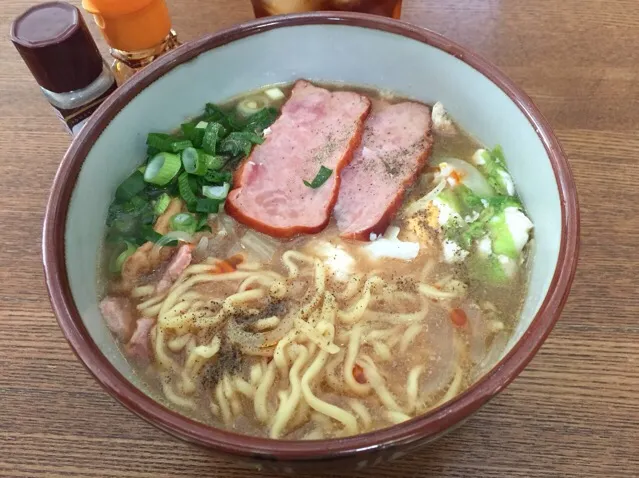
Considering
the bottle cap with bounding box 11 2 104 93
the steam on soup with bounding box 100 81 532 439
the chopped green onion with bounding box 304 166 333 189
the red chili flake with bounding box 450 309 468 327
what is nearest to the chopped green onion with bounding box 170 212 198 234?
the steam on soup with bounding box 100 81 532 439

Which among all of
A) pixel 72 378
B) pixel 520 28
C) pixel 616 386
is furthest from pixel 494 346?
pixel 520 28

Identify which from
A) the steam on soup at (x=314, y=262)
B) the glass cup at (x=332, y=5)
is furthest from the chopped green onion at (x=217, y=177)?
the glass cup at (x=332, y=5)

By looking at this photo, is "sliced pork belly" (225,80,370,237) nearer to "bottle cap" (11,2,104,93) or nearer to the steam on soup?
the steam on soup

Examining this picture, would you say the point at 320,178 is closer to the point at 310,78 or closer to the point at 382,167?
the point at 382,167

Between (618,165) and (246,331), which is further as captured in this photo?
(618,165)

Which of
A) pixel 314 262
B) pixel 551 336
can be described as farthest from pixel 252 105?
pixel 551 336

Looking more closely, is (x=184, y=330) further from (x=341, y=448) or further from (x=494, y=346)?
(x=494, y=346)

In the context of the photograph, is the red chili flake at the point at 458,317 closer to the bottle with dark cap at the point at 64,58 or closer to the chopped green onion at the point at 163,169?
the chopped green onion at the point at 163,169
